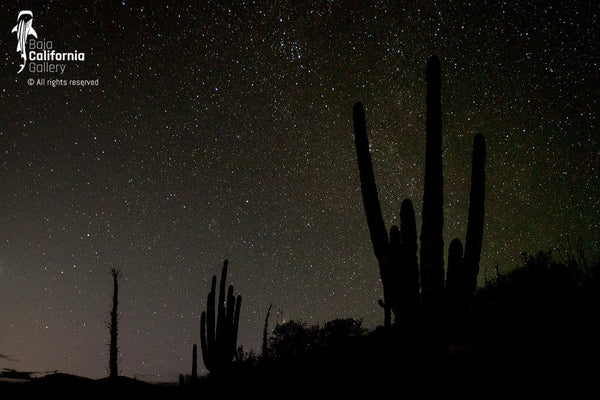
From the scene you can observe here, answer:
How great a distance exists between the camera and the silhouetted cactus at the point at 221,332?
1191 centimetres

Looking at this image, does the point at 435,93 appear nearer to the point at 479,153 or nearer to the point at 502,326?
the point at 479,153

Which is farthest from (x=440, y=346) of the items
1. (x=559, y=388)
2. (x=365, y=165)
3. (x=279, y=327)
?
(x=279, y=327)

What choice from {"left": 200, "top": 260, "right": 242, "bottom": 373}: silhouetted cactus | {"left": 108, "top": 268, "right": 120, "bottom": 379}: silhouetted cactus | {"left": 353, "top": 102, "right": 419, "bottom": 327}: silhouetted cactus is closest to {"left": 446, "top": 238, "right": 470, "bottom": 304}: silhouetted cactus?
{"left": 353, "top": 102, "right": 419, "bottom": 327}: silhouetted cactus

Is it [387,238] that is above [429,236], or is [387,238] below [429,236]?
above

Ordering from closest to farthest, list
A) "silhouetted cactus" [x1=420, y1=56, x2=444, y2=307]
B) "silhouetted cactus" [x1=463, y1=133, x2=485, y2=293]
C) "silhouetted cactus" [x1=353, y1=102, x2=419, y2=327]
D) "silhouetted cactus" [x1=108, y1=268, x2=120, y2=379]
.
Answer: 1. "silhouetted cactus" [x1=420, y1=56, x2=444, y2=307]
2. "silhouetted cactus" [x1=463, y1=133, x2=485, y2=293]
3. "silhouetted cactus" [x1=353, y1=102, x2=419, y2=327]
4. "silhouetted cactus" [x1=108, y1=268, x2=120, y2=379]

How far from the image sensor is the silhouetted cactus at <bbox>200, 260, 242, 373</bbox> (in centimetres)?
1191

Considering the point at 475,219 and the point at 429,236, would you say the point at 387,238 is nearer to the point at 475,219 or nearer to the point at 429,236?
the point at 429,236

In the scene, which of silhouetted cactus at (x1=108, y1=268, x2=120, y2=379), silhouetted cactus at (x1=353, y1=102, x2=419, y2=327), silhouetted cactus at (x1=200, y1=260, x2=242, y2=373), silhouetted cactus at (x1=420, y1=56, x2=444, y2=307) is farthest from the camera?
silhouetted cactus at (x1=108, y1=268, x2=120, y2=379)

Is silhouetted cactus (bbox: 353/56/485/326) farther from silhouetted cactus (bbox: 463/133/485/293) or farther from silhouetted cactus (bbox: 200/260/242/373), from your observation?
silhouetted cactus (bbox: 200/260/242/373)

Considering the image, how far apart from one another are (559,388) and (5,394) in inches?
467

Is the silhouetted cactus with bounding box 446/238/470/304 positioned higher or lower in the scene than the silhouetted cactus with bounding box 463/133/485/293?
lower

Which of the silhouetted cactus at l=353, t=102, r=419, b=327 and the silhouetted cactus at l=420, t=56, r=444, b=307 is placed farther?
the silhouetted cactus at l=353, t=102, r=419, b=327

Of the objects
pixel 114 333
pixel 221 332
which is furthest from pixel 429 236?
pixel 114 333

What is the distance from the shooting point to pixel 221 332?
12.0 meters
